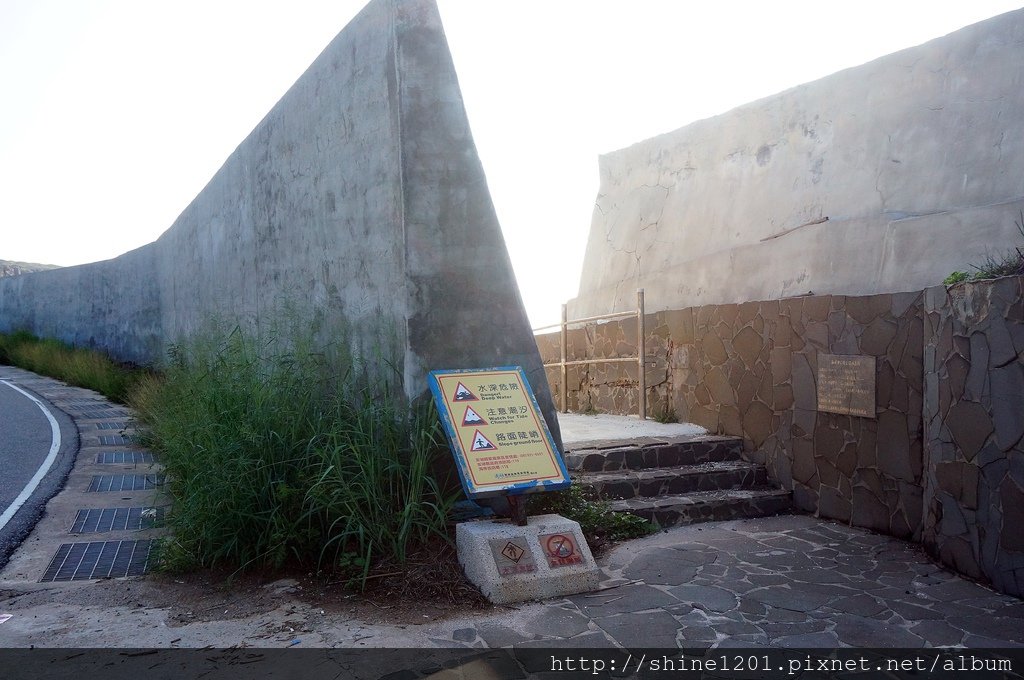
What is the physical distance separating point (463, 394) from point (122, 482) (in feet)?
12.2

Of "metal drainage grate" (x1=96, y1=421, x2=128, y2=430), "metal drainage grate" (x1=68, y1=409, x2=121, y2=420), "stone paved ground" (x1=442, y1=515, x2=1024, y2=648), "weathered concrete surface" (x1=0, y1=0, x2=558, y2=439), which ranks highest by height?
"weathered concrete surface" (x1=0, y1=0, x2=558, y2=439)

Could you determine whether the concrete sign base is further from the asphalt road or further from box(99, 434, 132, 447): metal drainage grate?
box(99, 434, 132, 447): metal drainage grate

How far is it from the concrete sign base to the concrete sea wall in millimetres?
2307

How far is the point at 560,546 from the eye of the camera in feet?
15.2

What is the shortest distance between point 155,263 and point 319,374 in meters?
9.25

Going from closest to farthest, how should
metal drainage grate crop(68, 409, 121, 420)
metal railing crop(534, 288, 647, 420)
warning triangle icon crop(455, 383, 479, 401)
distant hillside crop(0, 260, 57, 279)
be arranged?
warning triangle icon crop(455, 383, 479, 401)
metal railing crop(534, 288, 647, 420)
metal drainage grate crop(68, 409, 121, 420)
distant hillside crop(0, 260, 57, 279)

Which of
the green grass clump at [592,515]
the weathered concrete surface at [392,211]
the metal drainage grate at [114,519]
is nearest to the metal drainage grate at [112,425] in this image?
the weathered concrete surface at [392,211]

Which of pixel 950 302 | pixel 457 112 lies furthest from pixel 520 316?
pixel 950 302

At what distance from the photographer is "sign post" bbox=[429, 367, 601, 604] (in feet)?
14.5

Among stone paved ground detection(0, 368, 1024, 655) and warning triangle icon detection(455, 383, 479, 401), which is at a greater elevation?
warning triangle icon detection(455, 383, 479, 401)

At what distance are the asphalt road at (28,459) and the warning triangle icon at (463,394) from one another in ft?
9.71

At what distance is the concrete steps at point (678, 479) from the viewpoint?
6184 millimetres

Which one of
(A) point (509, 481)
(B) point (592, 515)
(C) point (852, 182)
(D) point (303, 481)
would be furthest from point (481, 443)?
(C) point (852, 182)

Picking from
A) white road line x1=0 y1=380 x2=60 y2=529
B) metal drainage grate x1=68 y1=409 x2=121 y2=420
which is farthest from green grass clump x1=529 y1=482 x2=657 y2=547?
metal drainage grate x1=68 y1=409 x2=121 y2=420
